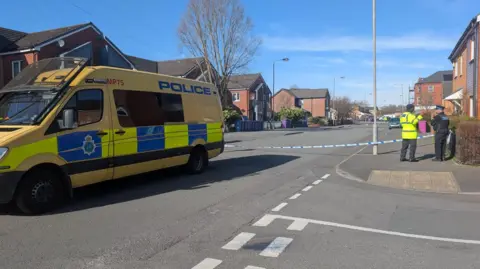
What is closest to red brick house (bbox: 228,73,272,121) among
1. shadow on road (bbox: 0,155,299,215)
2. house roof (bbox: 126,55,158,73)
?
house roof (bbox: 126,55,158,73)

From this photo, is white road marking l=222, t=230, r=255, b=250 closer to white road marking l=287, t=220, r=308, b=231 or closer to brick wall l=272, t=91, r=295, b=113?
white road marking l=287, t=220, r=308, b=231

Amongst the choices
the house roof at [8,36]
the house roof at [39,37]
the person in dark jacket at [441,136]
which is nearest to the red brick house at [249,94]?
the house roof at [39,37]

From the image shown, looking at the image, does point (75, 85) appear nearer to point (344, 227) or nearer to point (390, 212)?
point (344, 227)

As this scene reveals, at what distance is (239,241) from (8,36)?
32.3 m

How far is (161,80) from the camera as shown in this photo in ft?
31.3

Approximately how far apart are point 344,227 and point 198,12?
33.2 metres

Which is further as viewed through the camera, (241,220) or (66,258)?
(241,220)

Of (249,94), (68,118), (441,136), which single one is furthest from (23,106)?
(249,94)

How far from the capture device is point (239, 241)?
5.12 metres

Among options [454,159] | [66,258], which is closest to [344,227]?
[66,258]

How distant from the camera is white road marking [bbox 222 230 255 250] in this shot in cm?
A: 488

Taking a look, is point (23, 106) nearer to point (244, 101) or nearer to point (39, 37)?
point (39, 37)

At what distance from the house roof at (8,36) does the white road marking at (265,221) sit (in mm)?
30088

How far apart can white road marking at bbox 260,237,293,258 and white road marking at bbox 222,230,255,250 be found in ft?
1.08
